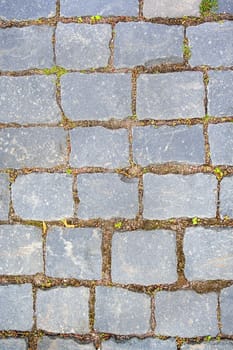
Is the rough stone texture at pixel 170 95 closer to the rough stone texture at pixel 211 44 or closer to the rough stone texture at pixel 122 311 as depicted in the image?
Result: the rough stone texture at pixel 211 44

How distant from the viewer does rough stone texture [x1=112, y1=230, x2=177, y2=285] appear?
3268mm

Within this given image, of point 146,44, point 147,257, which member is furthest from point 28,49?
point 147,257

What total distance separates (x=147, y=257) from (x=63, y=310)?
0.67m

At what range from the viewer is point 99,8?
10.9 ft

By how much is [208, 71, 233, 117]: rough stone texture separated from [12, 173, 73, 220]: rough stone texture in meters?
1.06

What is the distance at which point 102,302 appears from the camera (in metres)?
3.30

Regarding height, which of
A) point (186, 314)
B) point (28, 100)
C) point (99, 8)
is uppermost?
point (99, 8)

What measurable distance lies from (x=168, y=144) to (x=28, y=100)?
984 mm

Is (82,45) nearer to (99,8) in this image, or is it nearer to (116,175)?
(99,8)

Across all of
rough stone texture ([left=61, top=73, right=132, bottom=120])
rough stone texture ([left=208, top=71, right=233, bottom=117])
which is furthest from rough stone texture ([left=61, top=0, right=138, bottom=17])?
rough stone texture ([left=208, top=71, right=233, bottom=117])

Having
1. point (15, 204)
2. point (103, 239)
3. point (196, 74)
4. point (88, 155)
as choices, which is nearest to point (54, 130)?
point (88, 155)

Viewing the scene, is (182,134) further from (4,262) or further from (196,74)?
(4,262)

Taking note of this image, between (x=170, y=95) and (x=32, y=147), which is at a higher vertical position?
(x=170, y=95)

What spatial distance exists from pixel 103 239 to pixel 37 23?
1524 millimetres
